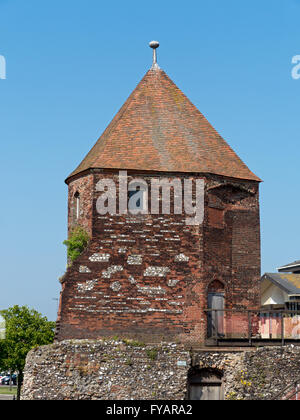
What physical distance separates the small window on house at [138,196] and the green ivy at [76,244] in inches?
89.2

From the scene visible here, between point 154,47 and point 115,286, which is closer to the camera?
point 115,286

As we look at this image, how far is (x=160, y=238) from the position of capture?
28.6 metres

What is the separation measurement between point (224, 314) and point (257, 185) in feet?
19.9

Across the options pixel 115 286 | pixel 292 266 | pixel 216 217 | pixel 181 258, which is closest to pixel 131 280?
pixel 115 286

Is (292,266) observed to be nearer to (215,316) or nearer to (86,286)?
(215,316)

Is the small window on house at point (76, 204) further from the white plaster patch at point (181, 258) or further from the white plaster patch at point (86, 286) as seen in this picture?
the white plaster patch at point (181, 258)

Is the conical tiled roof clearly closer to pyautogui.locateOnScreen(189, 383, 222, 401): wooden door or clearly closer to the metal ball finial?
the metal ball finial

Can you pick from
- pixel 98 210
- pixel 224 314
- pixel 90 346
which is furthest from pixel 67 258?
pixel 224 314

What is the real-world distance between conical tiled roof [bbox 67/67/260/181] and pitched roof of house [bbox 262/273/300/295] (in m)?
13.2

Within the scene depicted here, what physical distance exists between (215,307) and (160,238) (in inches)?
147

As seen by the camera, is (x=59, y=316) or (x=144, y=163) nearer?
(x=59, y=316)

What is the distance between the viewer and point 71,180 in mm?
31656

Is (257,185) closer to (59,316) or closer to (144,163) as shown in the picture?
(144,163)

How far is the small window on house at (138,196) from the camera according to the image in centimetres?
2891
